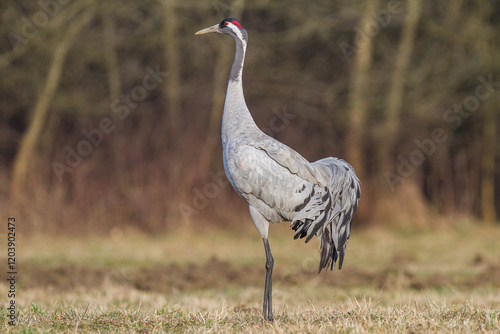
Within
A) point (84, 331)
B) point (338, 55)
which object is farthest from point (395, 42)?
point (84, 331)

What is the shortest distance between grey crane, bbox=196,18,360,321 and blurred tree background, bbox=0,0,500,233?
7738mm

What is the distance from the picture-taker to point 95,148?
14.2 m

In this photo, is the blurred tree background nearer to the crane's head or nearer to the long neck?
the crane's head

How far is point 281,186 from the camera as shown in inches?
214

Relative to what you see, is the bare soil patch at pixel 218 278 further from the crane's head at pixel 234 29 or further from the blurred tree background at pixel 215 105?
the blurred tree background at pixel 215 105

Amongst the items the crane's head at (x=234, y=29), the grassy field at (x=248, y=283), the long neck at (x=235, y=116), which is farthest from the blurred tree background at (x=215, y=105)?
the long neck at (x=235, y=116)

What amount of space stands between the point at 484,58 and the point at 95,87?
819 cm

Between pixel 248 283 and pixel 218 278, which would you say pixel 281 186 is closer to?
pixel 248 283

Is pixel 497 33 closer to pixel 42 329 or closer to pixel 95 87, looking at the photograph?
pixel 95 87

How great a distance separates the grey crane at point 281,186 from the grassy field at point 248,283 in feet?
1.93

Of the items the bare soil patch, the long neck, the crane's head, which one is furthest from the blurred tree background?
the long neck

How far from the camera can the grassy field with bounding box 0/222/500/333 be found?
4.98 metres

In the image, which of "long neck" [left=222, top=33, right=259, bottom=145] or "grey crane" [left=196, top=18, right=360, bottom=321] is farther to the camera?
"long neck" [left=222, top=33, right=259, bottom=145]

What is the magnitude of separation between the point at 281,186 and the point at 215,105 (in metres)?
9.08
